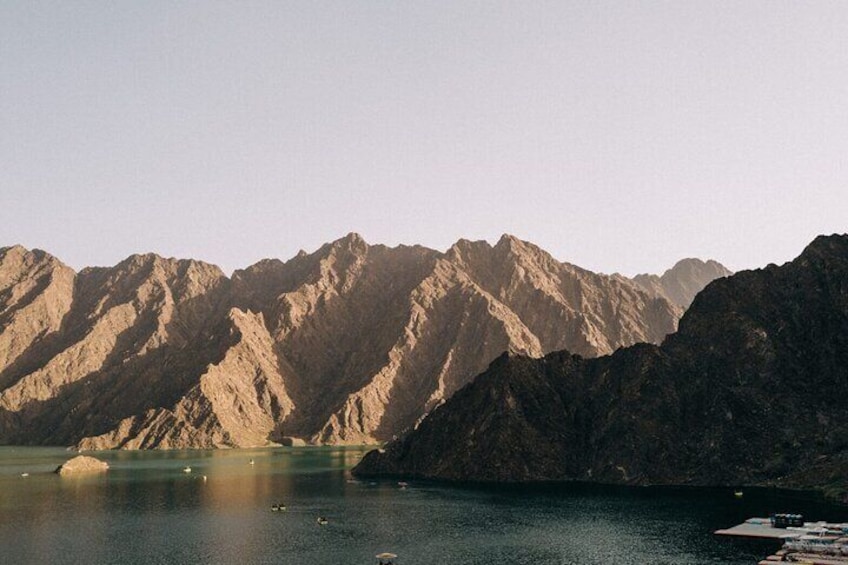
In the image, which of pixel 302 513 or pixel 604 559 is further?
pixel 302 513

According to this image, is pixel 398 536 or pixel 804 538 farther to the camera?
pixel 398 536

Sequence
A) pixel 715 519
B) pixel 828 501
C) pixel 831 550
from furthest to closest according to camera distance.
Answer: pixel 828 501
pixel 715 519
pixel 831 550

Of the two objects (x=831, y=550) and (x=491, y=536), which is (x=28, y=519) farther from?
(x=831, y=550)

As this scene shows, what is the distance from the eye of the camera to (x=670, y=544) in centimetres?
→ 15338

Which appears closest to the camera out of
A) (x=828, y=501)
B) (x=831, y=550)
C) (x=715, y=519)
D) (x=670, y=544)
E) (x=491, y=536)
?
(x=831, y=550)

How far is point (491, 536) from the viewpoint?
166 m

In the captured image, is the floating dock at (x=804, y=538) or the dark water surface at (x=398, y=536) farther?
the dark water surface at (x=398, y=536)

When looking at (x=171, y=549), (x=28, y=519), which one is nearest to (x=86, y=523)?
(x=28, y=519)

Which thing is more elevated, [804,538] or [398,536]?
[804,538]

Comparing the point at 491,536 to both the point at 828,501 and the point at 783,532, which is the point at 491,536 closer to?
the point at 783,532

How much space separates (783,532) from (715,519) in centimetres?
2404

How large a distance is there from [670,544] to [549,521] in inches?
1440

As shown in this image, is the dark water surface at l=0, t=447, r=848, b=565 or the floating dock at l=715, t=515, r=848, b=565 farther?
the dark water surface at l=0, t=447, r=848, b=565

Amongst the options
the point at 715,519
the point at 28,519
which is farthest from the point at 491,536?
the point at 28,519
